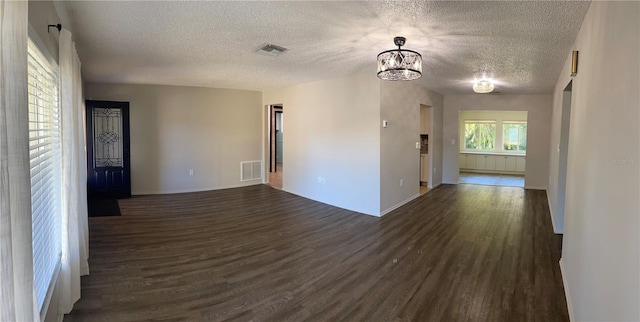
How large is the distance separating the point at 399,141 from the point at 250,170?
3.75 m

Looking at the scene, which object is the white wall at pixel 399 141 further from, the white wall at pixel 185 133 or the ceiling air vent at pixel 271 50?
the white wall at pixel 185 133

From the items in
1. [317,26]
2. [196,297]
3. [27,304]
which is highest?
[317,26]

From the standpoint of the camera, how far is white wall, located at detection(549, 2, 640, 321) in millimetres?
1243

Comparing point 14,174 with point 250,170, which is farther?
point 250,170

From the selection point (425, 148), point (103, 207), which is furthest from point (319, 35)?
point (425, 148)

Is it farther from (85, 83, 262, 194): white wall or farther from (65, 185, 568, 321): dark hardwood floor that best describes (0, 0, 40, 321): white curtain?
(85, 83, 262, 194): white wall

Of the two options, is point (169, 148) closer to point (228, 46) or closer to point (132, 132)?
point (132, 132)

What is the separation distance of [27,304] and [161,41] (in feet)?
9.62

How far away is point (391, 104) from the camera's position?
17.8ft

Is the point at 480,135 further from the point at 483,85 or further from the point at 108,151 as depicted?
the point at 108,151

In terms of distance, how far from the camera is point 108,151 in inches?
255

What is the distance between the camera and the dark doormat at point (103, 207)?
5156mm

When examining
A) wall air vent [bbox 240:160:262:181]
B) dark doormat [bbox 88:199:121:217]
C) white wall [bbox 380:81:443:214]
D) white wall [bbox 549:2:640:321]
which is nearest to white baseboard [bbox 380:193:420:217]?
white wall [bbox 380:81:443:214]

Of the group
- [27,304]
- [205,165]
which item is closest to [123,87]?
[205,165]
